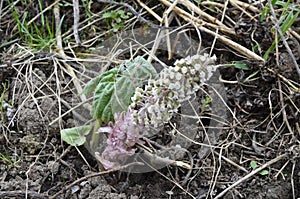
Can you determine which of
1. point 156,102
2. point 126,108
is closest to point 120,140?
point 126,108

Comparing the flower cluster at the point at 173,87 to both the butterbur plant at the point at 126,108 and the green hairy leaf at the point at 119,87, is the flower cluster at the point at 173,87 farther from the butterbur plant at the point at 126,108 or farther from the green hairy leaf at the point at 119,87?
the green hairy leaf at the point at 119,87

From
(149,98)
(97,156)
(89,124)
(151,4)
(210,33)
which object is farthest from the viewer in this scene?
(151,4)

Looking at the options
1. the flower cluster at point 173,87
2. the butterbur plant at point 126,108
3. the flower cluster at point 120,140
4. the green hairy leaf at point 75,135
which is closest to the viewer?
the flower cluster at point 173,87

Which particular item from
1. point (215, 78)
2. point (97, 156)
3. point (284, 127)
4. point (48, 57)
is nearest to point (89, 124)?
point (97, 156)

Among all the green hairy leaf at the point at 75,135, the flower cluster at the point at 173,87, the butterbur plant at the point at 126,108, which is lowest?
the green hairy leaf at the point at 75,135

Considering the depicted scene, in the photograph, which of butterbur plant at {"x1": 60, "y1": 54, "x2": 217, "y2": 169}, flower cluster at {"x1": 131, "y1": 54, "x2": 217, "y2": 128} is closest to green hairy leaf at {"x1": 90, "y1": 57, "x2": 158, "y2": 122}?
butterbur plant at {"x1": 60, "y1": 54, "x2": 217, "y2": 169}

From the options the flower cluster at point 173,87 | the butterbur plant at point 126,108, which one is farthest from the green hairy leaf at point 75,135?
the flower cluster at point 173,87

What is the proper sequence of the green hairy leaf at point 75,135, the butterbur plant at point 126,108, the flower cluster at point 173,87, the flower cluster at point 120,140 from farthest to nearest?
the green hairy leaf at point 75,135 → the flower cluster at point 120,140 → the butterbur plant at point 126,108 → the flower cluster at point 173,87

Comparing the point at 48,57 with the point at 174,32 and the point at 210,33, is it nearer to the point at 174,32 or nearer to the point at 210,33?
the point at 174,32
